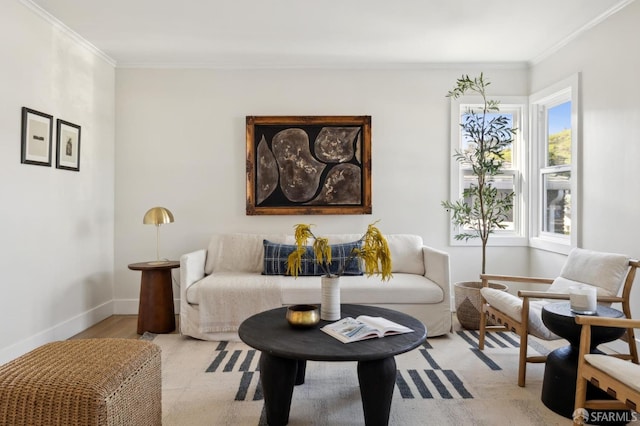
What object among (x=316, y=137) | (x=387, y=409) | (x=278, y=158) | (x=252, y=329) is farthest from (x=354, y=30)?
(x=387, y=409)

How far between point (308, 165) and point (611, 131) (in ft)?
8.66

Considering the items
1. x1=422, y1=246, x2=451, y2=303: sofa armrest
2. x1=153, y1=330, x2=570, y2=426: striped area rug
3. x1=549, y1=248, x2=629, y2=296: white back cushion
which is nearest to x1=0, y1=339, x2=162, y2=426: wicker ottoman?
x1=153, y1=330, x2=570, y2=426: striped area rug

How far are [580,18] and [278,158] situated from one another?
2.90m

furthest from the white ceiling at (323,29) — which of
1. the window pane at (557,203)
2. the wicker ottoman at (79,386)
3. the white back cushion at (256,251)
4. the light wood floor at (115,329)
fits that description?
the light wood floor at (115,329)

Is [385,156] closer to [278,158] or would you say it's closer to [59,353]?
[278,158]

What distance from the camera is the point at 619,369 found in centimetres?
180

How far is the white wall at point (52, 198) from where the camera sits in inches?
118

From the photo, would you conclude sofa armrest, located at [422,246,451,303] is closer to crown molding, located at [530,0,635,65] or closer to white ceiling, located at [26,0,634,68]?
white ceiling, located at [26,0,634,68]

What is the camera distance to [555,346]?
3377 millimetres

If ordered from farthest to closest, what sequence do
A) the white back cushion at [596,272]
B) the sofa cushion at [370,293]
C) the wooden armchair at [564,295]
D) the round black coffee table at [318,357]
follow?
the sofa cushion at [370,293] < the white back cushion at [596,272] < the wooden armchair at [564,295] < the round black coffee table at [318,357]

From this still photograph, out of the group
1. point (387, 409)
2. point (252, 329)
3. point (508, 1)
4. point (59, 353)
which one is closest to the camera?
point (59, 353)

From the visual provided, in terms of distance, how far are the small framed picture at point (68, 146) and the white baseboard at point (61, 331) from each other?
1.33 metres

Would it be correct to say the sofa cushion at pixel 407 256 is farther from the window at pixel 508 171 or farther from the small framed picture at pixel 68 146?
the small framed picture at pixel 68 146

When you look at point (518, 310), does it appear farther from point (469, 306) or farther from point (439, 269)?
point (469, 306)
